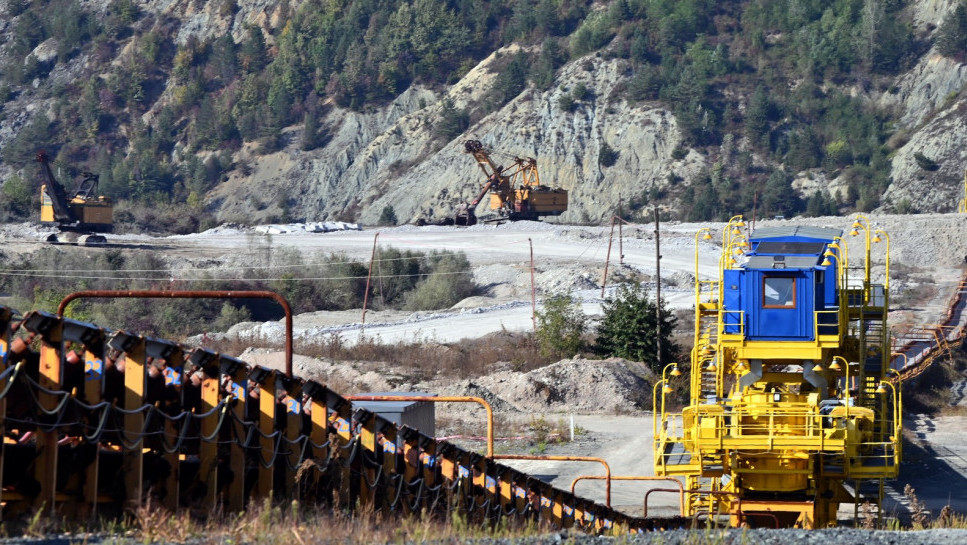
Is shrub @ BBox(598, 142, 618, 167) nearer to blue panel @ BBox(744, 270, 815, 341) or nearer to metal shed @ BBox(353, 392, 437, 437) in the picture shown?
metal shed @ BBox(353, 392, 437, 437)

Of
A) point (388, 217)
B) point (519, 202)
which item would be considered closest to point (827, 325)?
point (519, 202)

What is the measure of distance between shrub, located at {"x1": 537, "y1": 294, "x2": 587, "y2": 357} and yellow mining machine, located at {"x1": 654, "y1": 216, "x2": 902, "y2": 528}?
59.0ft

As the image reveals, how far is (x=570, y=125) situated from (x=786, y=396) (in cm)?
8072

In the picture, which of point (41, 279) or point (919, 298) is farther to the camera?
point (41, 279)

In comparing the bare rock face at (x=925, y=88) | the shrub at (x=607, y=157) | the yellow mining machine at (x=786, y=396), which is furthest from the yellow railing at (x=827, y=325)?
the bare rock face at (x=925, y=88)

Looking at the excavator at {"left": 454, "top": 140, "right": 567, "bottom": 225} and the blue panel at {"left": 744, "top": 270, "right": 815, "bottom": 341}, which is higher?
the excavator at {"left": 454, "top": 140, "right": 567, "bottom": 225}

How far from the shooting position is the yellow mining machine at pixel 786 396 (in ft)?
56.8

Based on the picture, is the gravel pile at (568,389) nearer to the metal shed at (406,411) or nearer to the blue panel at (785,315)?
the metal shed at (406,411)

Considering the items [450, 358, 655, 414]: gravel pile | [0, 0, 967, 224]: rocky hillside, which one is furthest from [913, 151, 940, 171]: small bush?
[450, 358, 655, 414]: gravel pile

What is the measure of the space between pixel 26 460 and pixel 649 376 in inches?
1117

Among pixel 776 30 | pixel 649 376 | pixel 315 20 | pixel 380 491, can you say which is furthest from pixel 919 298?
pixel 315 20

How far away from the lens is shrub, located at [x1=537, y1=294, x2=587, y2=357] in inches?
1577

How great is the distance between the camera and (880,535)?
9.29 m

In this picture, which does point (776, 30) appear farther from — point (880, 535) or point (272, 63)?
point (880, 535)
